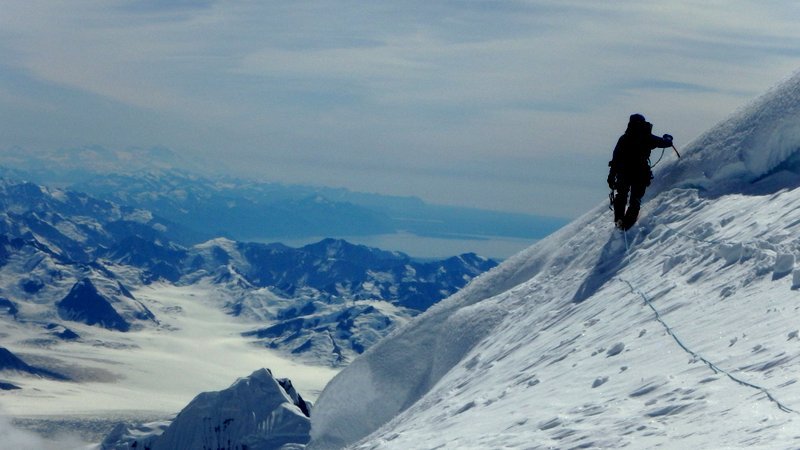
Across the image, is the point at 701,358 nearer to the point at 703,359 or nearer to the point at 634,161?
the point at 703,359

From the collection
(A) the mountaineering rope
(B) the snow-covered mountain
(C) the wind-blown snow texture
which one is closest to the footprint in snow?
(C) the wind-blown snow texture

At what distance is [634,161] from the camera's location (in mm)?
26484

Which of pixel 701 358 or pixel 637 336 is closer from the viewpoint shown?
pixel 701 358

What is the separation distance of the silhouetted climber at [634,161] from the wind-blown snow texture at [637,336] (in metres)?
1.00

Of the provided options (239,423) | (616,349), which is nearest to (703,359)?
(616,349)

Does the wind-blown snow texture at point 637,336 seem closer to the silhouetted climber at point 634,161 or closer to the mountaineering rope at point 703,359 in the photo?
the mountaineering rope at point 703,359

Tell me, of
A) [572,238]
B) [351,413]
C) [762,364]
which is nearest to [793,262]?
[762,364]

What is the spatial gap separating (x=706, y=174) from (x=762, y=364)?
14.3 meters

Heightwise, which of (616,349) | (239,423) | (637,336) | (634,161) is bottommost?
(239,423)

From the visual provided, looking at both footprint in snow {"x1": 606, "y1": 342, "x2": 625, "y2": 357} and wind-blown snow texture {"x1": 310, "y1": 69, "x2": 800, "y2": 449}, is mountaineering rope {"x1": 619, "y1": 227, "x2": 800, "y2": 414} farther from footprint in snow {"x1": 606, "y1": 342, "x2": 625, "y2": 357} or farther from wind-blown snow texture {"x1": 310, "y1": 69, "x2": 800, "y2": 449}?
footprint in snow {"x1": 606, "y1": 342, "x2": 625, "y2": 357}

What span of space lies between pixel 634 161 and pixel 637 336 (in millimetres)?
9402

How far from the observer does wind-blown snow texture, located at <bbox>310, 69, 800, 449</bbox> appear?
13297mm

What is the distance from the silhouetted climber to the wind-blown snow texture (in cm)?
100

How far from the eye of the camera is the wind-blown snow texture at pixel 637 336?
13.3 meters
